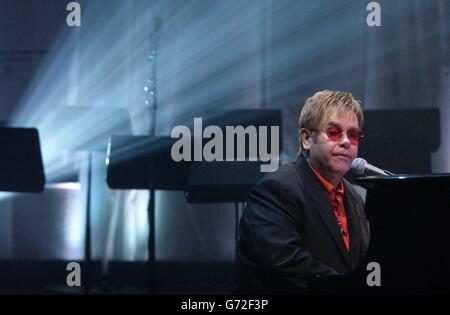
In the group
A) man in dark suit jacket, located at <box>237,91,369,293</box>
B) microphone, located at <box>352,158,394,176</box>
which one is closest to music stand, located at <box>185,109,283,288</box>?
microphone, located at <box>352,158,394,176</box>

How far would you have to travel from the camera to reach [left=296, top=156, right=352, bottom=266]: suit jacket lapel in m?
1.99

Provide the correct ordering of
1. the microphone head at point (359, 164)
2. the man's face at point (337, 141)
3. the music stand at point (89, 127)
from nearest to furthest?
1. the man's face at point (337, 141)
2. the microphone head at point (359, 164)
3. the music stand at point (89, 127)

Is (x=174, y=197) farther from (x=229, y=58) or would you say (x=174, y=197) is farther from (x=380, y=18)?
(x=380, y=18)

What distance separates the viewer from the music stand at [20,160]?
13.4 feet

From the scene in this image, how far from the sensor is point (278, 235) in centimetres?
195

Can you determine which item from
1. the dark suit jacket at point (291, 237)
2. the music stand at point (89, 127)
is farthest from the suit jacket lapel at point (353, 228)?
the music stand at point (89, 127)

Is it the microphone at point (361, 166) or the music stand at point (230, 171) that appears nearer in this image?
the microphone at point (361, 166)

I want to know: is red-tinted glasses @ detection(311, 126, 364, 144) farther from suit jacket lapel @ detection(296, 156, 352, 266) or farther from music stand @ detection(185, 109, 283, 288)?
music stand @ detection(185, 109, 283, 288)

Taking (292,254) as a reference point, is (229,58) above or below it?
above

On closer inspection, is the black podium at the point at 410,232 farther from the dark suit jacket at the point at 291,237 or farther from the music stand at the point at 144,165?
the music stand at the point at 144,165

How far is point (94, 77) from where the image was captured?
5062 millimetres
